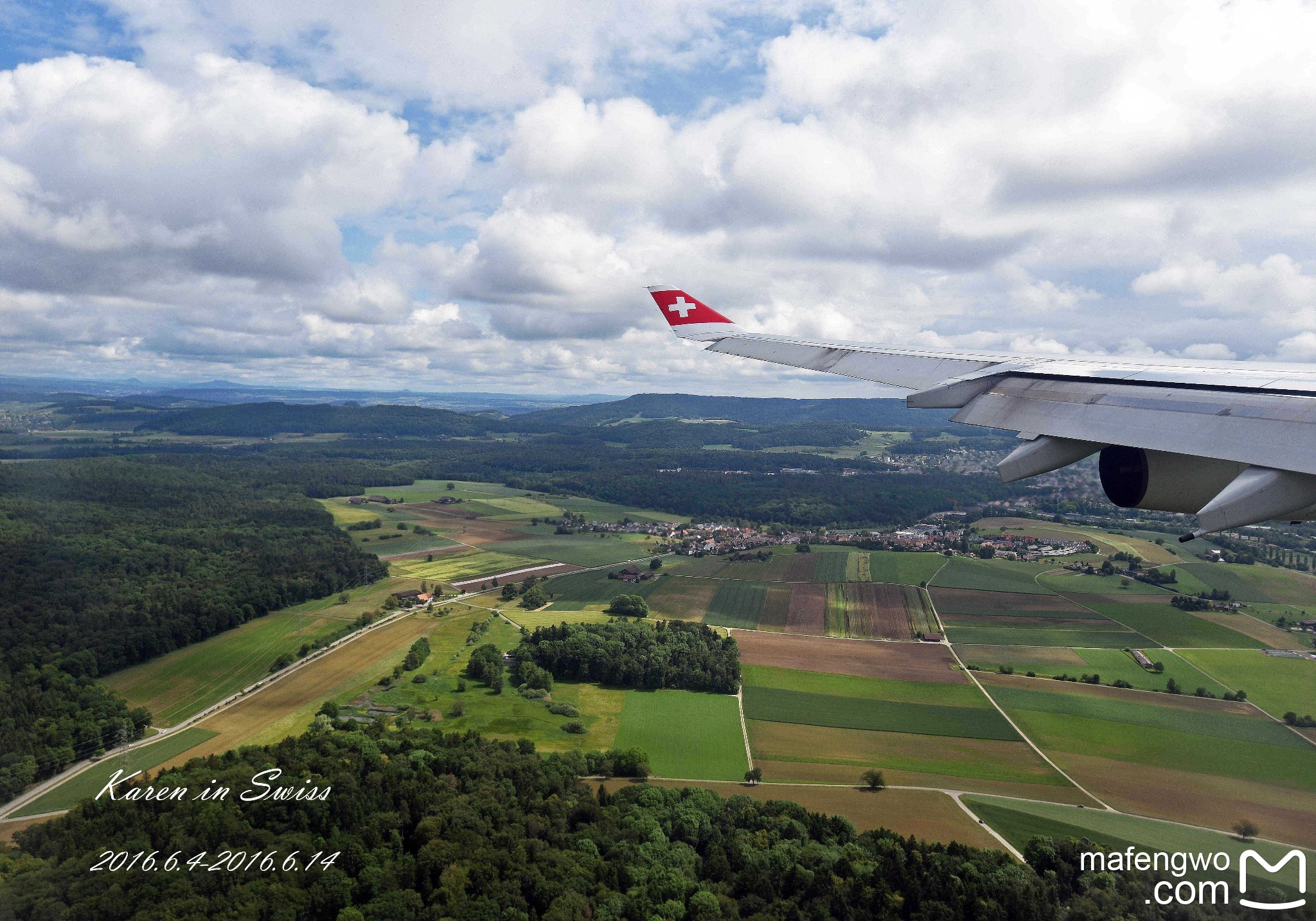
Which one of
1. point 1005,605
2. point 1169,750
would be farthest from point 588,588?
point 1169,750

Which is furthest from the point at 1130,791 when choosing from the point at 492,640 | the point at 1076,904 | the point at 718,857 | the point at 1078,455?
the point at 492,640

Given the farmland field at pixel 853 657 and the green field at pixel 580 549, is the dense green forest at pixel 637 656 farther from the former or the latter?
the green field at pixel 580 549

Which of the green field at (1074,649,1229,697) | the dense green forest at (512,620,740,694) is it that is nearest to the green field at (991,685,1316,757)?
the green field at (1074,649,1229,697)

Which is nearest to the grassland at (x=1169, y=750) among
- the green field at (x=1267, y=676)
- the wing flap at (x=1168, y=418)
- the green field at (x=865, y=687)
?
the green field at (x=865, y=687)

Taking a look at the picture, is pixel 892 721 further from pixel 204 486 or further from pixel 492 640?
pixel 204 486

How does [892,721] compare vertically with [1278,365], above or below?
below

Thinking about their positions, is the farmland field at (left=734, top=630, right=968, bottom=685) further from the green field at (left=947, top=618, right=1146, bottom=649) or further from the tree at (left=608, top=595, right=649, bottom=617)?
the tree at (left=608, top=595, right=649, bottom=617)
